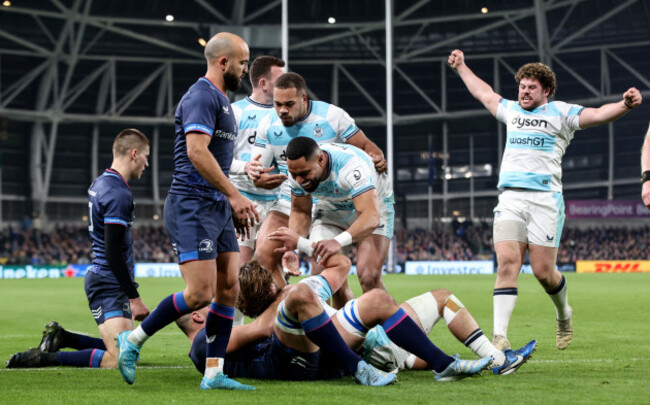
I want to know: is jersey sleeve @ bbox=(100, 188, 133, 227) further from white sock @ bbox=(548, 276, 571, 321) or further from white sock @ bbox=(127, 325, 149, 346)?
white sock @ bbox=(548, 276, 571, 321)

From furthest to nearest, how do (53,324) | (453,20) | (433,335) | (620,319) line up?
(453,20)
(620,319)
(433,335)
(53,324)

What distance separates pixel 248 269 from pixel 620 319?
785 cm

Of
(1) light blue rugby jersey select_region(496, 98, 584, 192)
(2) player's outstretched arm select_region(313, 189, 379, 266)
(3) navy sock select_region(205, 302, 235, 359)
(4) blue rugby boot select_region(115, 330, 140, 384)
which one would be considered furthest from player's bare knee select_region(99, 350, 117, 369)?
(1) light blue rugby jersey select_region(496, 98, 584, 192)

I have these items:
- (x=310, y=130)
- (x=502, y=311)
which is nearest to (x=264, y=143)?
(x=310, y=130)

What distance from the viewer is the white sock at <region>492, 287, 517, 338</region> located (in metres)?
7.33

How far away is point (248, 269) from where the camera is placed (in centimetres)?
617

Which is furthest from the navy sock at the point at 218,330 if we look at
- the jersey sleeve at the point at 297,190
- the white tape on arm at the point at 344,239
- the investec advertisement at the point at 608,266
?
the investec advertisement at the point at 608,266

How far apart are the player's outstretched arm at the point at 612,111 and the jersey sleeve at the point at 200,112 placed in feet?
11.7

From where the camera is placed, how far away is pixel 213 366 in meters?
5.84

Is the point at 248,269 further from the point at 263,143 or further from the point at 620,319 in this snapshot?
the point at 620,319

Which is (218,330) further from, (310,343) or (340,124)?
(340,124)

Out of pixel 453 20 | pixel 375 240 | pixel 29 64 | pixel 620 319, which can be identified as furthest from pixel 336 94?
pixel 375 240

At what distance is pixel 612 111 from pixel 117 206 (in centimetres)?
453

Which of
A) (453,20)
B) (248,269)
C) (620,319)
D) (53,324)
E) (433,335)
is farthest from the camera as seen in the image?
(453,20)
